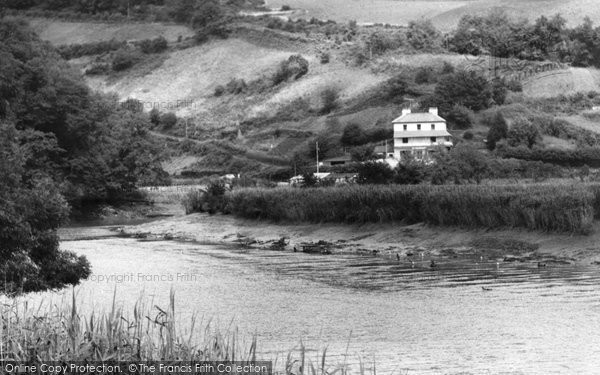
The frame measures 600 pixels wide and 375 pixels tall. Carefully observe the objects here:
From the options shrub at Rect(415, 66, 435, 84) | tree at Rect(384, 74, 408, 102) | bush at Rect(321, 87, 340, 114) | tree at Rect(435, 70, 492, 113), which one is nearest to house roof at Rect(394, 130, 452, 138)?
tree at Rect(435, 70, 492, 113)

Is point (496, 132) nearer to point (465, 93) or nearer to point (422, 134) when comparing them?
point (422, 134)

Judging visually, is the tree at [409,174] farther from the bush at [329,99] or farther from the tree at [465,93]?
the bush at [329,99]

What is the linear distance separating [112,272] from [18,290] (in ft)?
74.4

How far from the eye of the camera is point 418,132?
119375 mm

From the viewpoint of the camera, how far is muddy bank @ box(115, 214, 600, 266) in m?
53.1

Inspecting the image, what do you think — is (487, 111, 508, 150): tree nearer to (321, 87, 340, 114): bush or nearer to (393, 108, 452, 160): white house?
(393, 108, 452, 160): white house

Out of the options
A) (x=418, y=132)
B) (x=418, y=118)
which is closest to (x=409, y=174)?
(x=418, y=132)

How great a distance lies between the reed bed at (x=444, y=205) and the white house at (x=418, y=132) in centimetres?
3727

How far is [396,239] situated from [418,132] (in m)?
56.5

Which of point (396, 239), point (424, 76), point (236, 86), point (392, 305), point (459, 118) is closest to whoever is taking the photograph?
point (392, 305)

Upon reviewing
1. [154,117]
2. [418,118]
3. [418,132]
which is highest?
[154,117]

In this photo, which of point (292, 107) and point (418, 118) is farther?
point (292, 107)

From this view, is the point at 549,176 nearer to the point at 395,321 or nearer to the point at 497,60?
the point at 395,321

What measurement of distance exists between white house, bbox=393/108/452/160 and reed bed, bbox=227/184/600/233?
122 ft
